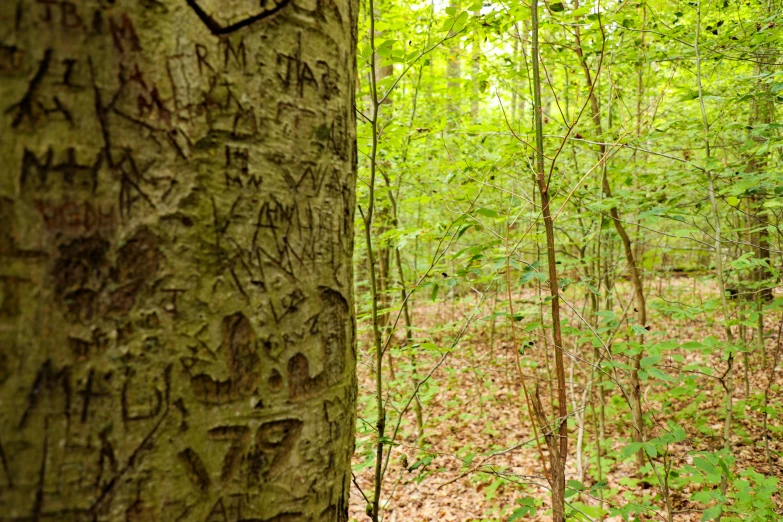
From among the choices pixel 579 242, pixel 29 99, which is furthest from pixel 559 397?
pixel 579 242

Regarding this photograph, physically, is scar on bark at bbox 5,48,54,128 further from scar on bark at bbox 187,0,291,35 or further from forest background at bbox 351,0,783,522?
forest background at bbox 351,0,783,522

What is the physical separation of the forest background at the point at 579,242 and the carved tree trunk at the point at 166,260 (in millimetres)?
1206

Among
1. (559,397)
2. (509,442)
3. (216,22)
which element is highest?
(216,22)

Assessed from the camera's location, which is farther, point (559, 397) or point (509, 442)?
point (509, 442)

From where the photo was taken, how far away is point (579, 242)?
4.39 m

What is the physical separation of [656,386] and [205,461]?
666cm

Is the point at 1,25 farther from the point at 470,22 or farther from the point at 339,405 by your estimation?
the point at 470,22

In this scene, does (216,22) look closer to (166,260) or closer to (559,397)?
(166,260)

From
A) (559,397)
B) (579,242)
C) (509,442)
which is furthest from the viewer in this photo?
(509,442)

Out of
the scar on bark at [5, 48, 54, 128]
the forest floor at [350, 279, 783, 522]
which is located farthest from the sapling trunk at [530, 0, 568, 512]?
the scar on bark at [5, 48, 54, 128]

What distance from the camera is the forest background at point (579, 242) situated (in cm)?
221

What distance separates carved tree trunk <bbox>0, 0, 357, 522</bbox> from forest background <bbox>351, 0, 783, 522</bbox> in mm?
1206

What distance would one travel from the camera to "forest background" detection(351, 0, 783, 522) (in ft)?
7.26

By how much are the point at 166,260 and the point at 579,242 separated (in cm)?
436
